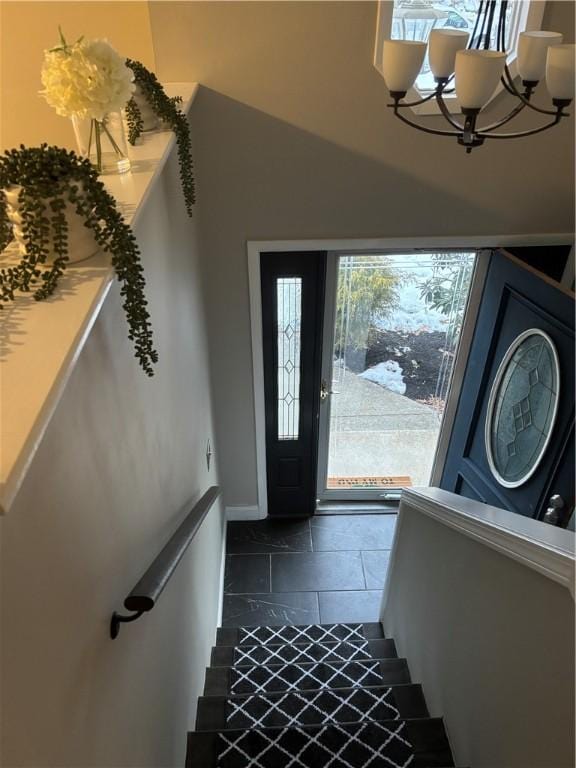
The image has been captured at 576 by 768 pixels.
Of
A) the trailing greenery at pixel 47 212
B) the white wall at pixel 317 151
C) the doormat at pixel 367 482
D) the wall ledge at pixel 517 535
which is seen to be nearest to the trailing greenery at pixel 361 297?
the white wall at pixel 317 151

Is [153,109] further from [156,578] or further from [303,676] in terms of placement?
[303,676]

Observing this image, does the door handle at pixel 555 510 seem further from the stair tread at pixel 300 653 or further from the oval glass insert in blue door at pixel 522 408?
the stair tread at pixel 300 653

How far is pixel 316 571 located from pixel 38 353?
3485 millimetres

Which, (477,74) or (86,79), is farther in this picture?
(477,74)

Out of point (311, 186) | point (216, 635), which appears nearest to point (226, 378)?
point (311, 186)

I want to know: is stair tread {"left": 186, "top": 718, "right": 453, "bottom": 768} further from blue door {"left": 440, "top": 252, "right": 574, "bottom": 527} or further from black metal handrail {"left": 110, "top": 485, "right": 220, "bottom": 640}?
blue door {"left": 440, "top": 252, "right": 574, "bottom": 527}

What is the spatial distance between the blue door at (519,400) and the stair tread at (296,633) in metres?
1.07

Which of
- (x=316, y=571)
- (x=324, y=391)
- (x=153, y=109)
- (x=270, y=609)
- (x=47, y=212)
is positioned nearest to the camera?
(x=47, y=212)

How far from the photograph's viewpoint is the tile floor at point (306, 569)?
377cm

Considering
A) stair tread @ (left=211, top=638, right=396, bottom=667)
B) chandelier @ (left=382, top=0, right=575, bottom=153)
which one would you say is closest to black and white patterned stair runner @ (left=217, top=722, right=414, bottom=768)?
stair tread @ (left=211, top=638, right=396, bottom=667)

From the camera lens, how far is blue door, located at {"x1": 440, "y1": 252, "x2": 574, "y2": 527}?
262 centimetres

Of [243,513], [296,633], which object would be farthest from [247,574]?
[296,633]

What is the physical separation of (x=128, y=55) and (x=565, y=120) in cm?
206

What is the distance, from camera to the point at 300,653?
318 cm
